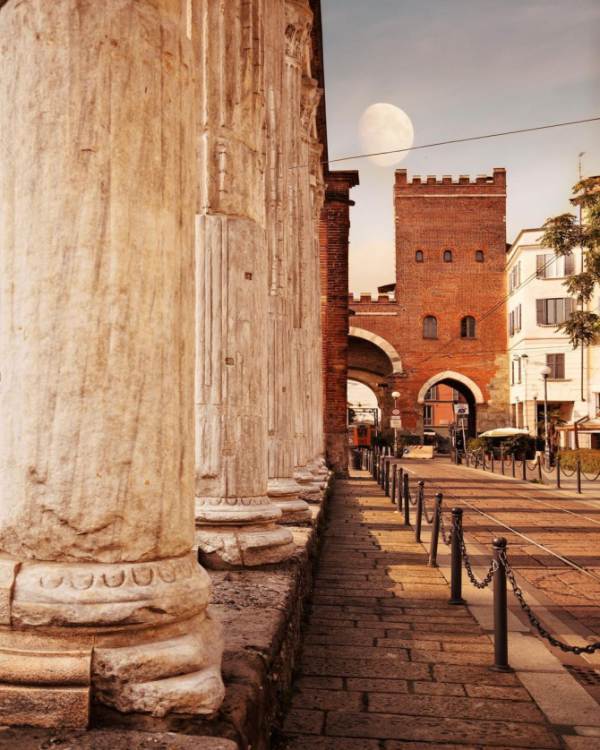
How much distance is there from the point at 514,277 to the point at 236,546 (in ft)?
142

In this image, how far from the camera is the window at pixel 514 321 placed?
4484cm

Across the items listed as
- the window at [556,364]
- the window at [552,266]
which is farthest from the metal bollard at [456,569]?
the window at [556,364]

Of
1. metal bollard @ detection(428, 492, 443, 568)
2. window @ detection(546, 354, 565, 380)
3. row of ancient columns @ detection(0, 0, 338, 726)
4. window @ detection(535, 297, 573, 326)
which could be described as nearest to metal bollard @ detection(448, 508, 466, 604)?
metal bollard @ detection(428, 492, 443, 568)

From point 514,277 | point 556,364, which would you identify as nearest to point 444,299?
point 514,277

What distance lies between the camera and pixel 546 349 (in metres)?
42.8

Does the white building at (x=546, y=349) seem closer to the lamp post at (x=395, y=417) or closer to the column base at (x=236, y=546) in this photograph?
the lamp post at (x=395, y=417)

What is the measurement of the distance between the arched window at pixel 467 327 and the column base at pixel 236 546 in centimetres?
4422

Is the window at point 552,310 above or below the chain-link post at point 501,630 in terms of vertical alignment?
above

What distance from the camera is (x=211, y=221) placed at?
5305 millimetres

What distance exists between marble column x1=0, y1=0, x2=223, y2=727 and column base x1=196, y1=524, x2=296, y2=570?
272 cm

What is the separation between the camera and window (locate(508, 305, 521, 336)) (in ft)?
147

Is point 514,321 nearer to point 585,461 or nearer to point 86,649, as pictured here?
point 585,461

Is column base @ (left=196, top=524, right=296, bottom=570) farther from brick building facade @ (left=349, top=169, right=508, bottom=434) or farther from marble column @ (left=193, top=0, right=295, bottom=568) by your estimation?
brick building facade @ (left=349, top=169, right=508, bottom=434)

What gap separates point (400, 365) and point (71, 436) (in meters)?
46.1
